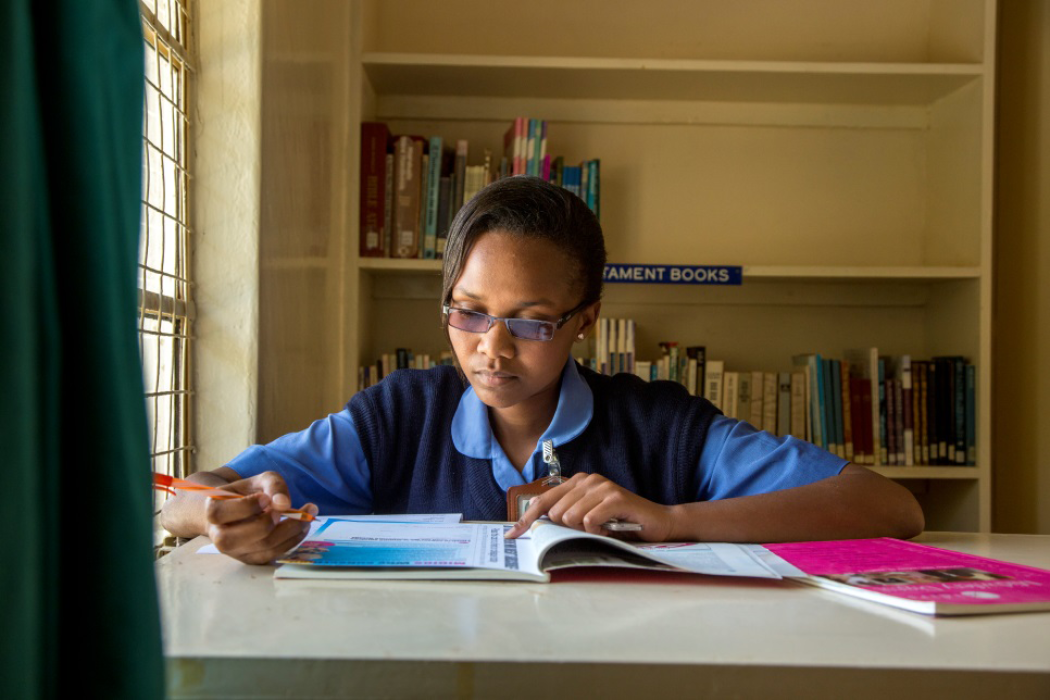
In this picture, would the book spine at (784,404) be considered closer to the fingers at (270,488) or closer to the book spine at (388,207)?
the book spine at (388,207)

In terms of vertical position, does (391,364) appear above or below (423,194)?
below

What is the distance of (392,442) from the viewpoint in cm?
142

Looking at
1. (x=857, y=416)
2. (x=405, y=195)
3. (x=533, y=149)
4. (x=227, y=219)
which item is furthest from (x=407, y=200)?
(x=857, y=416)

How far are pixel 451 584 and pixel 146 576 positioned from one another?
279 millimetres

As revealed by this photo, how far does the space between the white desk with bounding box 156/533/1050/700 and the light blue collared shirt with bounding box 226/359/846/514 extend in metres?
0.52

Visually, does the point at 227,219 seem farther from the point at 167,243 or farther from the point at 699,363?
the point at 699,363

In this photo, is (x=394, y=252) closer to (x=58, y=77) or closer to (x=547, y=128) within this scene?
(x=547, y=128)

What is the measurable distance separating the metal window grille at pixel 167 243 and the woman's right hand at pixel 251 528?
1.88 feet

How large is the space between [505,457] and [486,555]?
53 centimetres

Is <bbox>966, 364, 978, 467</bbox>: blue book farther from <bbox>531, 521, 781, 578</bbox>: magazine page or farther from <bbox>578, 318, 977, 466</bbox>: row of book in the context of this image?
<bbox>531, 521, 781, 578</bbox>: magazine page

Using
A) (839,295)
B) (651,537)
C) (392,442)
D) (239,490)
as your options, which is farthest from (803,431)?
(239,490)

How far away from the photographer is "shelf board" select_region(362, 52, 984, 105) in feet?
7.63

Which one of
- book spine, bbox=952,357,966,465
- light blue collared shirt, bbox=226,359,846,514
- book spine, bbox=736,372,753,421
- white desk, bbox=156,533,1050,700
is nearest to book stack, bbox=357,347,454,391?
book spine, bbox=736,372,753,421

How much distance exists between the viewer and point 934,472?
7.73 feet
